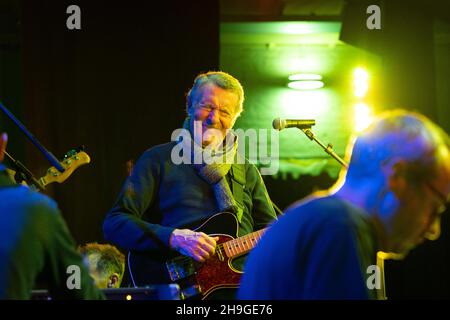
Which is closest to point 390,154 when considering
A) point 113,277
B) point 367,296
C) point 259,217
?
point 367,296

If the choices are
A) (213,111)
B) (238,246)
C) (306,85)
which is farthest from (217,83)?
(306,85)

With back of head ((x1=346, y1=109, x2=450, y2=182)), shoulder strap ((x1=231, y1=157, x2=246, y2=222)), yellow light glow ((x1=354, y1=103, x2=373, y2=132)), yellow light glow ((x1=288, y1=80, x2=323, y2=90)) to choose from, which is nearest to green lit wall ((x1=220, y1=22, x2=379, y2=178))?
yellow light glow ((x1=288, y1=80, x2=323, y2=90))

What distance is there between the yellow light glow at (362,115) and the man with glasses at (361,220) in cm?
508

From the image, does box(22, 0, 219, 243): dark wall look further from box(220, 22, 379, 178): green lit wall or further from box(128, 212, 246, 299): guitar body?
box(220, 22, 379, 178): green lit wall

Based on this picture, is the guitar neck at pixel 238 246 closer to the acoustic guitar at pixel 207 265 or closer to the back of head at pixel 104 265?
the acoustic guitar at pixel 207 265

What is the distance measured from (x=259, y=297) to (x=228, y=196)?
176 cm

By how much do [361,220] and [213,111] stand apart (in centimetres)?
208

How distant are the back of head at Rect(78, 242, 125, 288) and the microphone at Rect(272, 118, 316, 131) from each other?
1150 mm

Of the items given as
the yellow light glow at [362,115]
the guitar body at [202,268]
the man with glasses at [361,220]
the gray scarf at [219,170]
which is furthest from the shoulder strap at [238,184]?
the yellow light glow at [362,115]

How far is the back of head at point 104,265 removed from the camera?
12.6ft

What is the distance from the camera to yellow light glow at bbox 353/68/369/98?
7359mm

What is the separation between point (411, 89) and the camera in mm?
5809

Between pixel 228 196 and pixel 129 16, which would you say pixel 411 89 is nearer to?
pixel 129 16

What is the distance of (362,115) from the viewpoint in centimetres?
727
